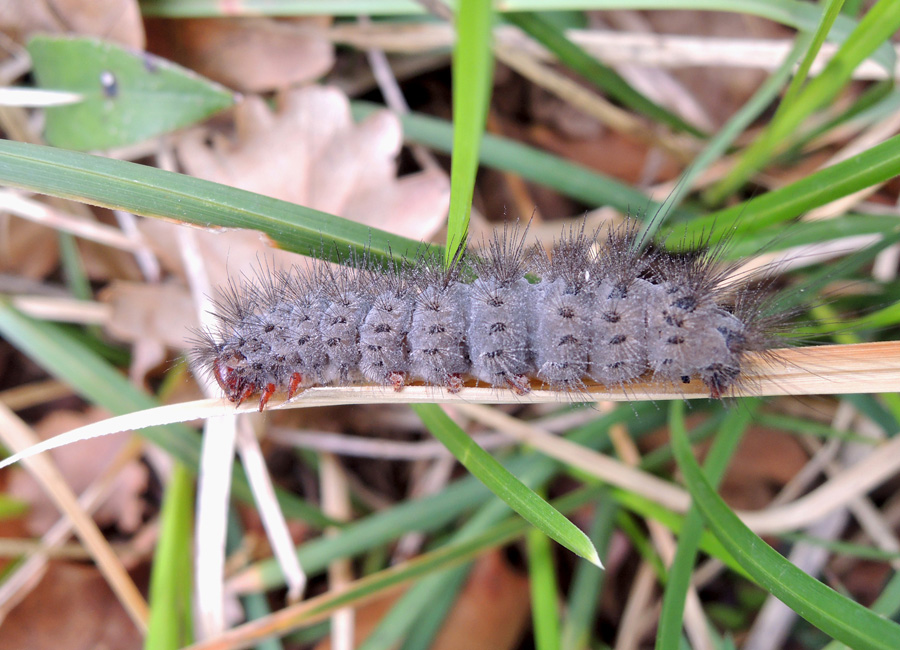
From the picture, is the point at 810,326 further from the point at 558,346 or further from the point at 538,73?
the point at 538,73

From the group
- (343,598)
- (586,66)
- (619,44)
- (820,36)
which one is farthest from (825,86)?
(343,598)

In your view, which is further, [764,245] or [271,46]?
[271,46]

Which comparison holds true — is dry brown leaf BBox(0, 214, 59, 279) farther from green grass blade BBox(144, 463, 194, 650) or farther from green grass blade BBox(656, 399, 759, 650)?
green grass blade BBox(656, 399, 759, 650)

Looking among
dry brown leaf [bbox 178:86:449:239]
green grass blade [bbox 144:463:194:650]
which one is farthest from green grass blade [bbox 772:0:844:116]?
green grass blade [bbox 144:463:194:650]

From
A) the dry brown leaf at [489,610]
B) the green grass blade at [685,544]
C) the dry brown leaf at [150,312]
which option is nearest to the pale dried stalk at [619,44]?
the dry brown leaf at [150,312]

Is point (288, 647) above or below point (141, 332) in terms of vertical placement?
below

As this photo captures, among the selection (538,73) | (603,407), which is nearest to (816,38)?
(538,73)
